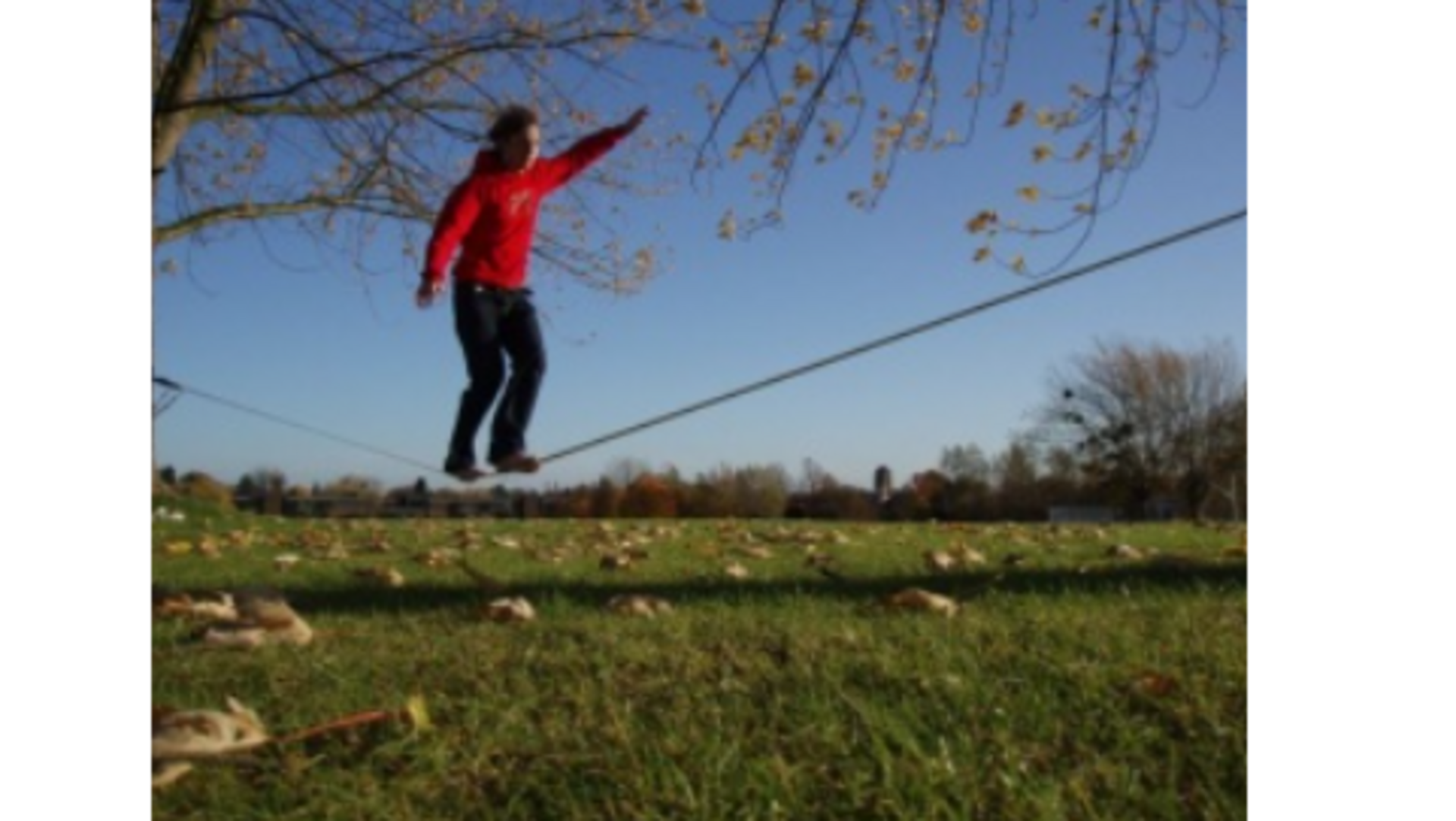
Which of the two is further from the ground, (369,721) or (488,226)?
(488,226)

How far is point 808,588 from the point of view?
178 inches

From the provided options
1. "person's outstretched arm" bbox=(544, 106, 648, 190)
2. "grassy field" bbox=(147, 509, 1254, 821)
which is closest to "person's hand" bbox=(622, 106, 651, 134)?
"person's outstretched arm" bbox=(544, 106, 648, 190)

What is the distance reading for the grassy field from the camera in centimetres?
191

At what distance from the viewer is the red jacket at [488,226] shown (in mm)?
3287

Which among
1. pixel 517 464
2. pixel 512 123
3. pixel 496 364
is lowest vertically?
pixel 517 464

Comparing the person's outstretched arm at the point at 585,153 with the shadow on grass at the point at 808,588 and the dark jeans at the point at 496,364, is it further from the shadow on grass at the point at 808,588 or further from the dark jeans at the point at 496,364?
the shadow on grass at the point at 808,588

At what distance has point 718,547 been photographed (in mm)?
6996

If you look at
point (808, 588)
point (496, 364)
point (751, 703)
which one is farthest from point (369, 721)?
point (808, 588)

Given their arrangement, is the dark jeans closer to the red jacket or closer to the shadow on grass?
the red jacket

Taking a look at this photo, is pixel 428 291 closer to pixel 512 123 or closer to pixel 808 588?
pixel 512 123

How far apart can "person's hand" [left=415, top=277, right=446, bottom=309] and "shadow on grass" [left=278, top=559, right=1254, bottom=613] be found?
3.96 ft

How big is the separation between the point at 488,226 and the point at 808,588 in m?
1.99
